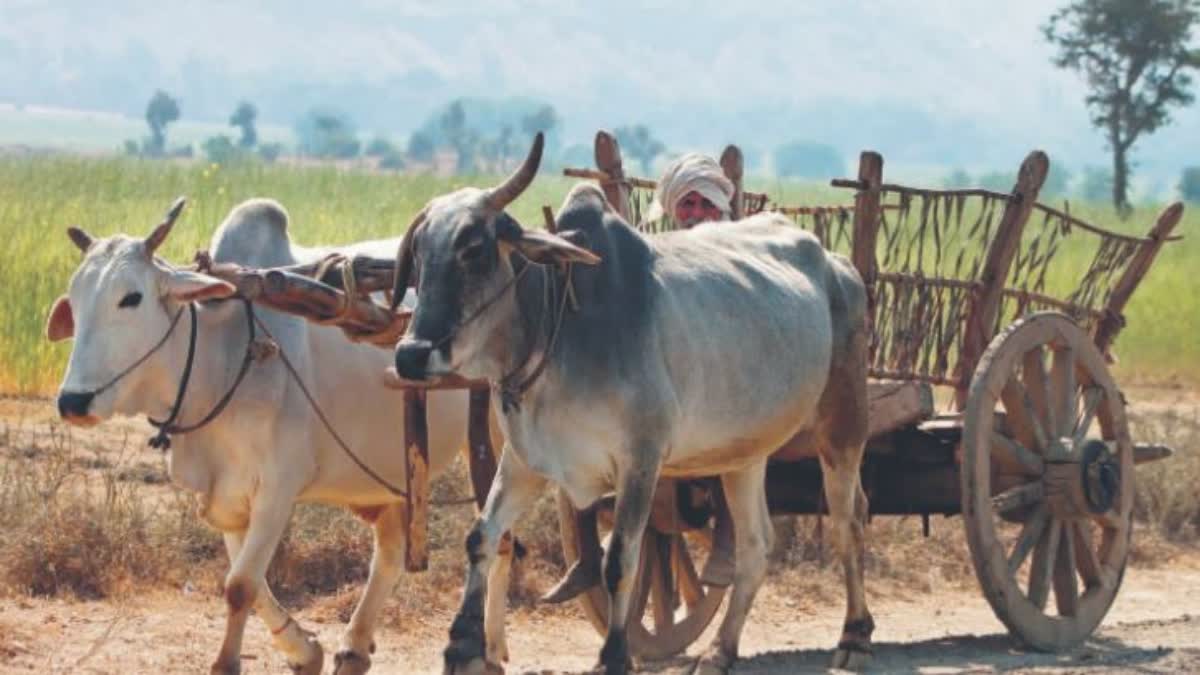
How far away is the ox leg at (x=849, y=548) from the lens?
8.37 metres

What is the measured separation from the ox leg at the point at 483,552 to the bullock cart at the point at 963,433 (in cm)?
128

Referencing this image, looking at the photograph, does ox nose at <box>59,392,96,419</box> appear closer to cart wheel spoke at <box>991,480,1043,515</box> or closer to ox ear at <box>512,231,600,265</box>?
ox ear at <box>512,231,600,265</box>

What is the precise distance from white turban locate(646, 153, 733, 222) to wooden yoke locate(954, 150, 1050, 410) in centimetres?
101

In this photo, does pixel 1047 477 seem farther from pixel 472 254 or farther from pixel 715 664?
pixel 472 254

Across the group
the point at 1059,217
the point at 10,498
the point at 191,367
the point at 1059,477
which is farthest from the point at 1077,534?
the point at 10,498

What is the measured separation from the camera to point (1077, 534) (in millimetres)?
9086

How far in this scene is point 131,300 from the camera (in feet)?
24.2

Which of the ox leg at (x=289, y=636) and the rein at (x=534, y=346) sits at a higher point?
the rein at (x=534, y=346)

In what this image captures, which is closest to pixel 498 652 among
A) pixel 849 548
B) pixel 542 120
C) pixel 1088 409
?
pixel 849 548

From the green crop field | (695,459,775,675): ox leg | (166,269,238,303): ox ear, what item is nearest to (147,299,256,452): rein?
(166,269,238,303): ox ear

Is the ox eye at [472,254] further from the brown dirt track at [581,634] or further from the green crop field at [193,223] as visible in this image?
the green crop field at [193,223]

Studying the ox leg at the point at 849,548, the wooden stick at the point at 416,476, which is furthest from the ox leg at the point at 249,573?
the ox leg at the point at 849,548

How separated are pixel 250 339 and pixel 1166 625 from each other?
3.98 meters

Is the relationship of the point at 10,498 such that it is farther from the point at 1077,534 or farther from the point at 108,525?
the point at 1077,534
